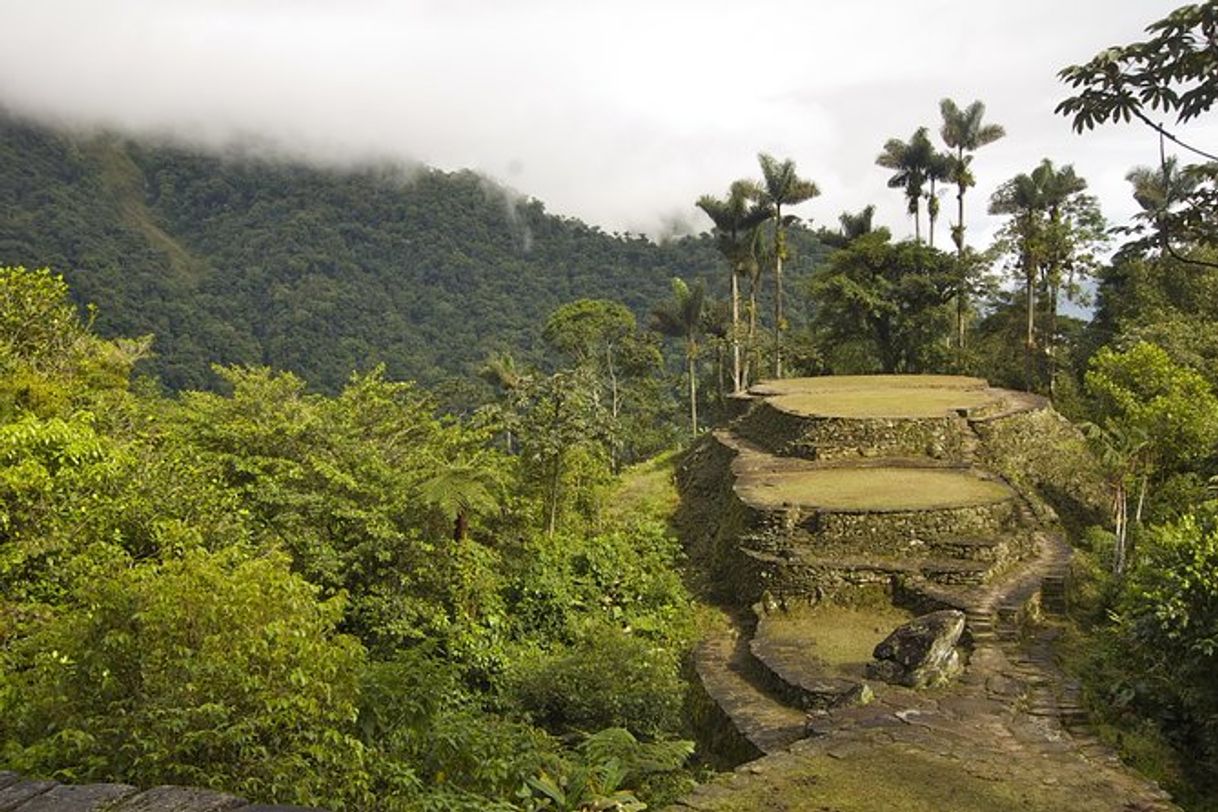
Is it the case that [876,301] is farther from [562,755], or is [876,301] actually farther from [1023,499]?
[562,755]

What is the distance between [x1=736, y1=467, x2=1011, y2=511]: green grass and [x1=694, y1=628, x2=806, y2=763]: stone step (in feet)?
10.4

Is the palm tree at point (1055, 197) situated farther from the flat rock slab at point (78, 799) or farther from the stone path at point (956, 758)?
the flat rock slab at point (78, 799)

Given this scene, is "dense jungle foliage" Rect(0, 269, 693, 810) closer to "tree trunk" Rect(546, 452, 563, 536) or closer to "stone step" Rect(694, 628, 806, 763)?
"tree trunk" Rect(546, 452, 563, 536)

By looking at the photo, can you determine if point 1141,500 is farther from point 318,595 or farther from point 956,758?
point 318,595

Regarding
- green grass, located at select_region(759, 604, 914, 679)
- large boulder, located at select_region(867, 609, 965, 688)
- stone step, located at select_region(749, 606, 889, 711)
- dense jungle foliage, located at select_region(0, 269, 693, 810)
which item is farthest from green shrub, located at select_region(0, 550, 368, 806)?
green grass, located at select_region(759, 604, 914, 679)

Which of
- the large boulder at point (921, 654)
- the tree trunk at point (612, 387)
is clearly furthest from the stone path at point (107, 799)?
the tree trunk at point (612, 387)

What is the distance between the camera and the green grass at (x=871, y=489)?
15.0 metres

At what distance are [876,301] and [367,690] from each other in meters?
26.4

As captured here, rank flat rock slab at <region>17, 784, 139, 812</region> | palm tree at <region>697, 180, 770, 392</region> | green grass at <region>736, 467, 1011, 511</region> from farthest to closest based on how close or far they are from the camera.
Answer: palm tree at <region>697, 180, 770, 392</region> → green grass at <region>736, 467, 1011, 511</region> → flat rock slab at <region>17, 784, 139, 812</region>

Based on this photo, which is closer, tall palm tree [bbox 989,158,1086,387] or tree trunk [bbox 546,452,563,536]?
tree trunk [bbox 546,452,563,536]

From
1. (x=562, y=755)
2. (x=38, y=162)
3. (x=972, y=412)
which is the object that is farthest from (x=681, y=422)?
(x=38, y=162)

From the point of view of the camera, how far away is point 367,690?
7504 millimetres

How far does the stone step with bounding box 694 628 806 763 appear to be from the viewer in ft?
32.8

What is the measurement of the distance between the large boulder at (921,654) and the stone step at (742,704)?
1.23 m
